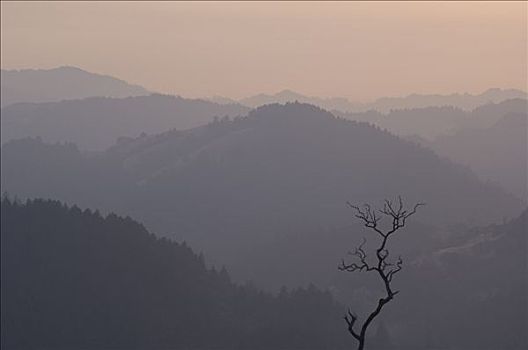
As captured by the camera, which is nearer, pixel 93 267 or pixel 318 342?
pixel 318 342

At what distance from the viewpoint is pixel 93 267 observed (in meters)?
164

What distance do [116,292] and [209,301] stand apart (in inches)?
573

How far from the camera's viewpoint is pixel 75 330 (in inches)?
5817

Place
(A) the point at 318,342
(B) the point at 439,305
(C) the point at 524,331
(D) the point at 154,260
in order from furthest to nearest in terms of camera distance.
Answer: (B) the point at 439,305
(D) the point at 154,260
(C) the point at 524,331
(A) the point at 318,342

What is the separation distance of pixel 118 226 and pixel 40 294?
2182cm

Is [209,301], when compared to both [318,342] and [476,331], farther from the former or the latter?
[476,331]

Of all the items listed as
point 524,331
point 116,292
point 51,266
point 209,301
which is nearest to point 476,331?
point 524,331

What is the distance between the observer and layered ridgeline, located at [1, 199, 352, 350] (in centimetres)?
14725

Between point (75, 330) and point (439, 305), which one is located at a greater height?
point (439, 305)

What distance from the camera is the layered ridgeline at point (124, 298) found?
147 metres

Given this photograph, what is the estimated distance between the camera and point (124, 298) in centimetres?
15925

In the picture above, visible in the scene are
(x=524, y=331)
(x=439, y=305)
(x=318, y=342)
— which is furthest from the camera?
(x=439, y=305)

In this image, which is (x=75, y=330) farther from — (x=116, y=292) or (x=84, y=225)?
(x=84, y=225)

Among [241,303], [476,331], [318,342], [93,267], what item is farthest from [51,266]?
[476,331]
